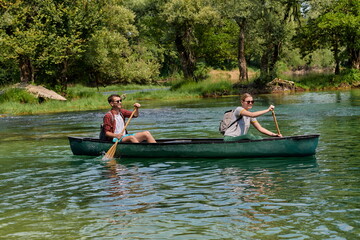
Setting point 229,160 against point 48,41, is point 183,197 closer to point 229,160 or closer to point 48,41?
point 229,160

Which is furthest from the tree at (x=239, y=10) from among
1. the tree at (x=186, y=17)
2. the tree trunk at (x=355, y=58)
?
the tree trunk at (x=355, y=58)

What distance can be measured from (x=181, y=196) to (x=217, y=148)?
3.95m

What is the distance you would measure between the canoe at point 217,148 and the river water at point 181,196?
0.20 meters

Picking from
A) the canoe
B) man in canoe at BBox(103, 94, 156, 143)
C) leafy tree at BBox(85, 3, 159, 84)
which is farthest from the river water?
leafy tree at BBox(85, 3, 159, 84)

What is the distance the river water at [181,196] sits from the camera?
6.83m

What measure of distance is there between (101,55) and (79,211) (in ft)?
111

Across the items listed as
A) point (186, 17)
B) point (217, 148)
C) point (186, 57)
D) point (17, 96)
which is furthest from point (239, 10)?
point (217, 148)

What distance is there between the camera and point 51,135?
20.1 meters

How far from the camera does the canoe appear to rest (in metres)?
12.1

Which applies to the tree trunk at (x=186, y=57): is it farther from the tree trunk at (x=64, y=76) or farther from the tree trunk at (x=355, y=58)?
the tree trunk at (x=355, y=58)

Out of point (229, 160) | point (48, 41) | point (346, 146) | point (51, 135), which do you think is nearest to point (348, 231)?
point (229, 160)

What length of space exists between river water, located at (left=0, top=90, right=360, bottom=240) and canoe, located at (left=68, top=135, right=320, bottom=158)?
20 centimetres

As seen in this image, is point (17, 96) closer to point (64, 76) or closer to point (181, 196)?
point (64, 76)

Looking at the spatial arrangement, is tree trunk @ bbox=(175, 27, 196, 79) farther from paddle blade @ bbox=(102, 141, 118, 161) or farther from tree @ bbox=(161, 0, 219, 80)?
paddle blade @ bbox=(102, 141, 118, 161)
